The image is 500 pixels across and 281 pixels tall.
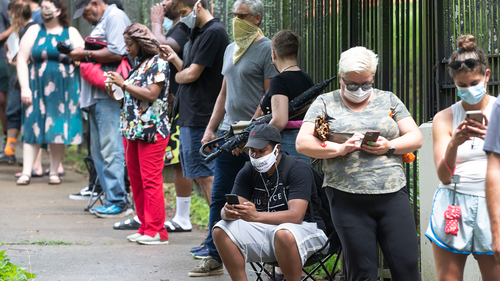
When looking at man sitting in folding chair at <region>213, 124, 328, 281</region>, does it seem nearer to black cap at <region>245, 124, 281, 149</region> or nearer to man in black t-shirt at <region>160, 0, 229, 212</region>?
black cap at <region>245, 124, 281, 149</region>

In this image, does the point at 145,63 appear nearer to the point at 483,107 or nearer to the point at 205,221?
the point at 205,221

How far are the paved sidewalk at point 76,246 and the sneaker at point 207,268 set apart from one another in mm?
52

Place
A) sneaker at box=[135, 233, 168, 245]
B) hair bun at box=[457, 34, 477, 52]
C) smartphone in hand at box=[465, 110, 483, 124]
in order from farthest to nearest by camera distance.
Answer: sneaker at box=[135, 233, 168, 245] < hair bun at box=[457, 34, 477, 52] < smartphone in hand at box=[465, 110, 483, 124]

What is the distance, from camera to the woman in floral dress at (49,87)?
8.03 m

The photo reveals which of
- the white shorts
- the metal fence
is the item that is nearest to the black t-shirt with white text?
the metal fence

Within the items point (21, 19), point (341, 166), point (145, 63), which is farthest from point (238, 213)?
point (21, 19)

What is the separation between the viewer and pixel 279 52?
4.15m

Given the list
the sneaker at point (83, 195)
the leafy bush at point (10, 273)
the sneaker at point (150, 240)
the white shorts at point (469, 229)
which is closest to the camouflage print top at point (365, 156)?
the white shorts at point (469, 229)

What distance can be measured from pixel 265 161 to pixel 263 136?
161mm

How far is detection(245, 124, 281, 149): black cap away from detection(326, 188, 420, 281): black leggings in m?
0.66

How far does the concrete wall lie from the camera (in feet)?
12.2

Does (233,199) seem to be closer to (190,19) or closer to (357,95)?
(357,95)

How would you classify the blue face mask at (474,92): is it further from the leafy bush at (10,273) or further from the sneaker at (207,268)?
the leafy bush at (10,273)

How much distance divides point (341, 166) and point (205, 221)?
363cm
